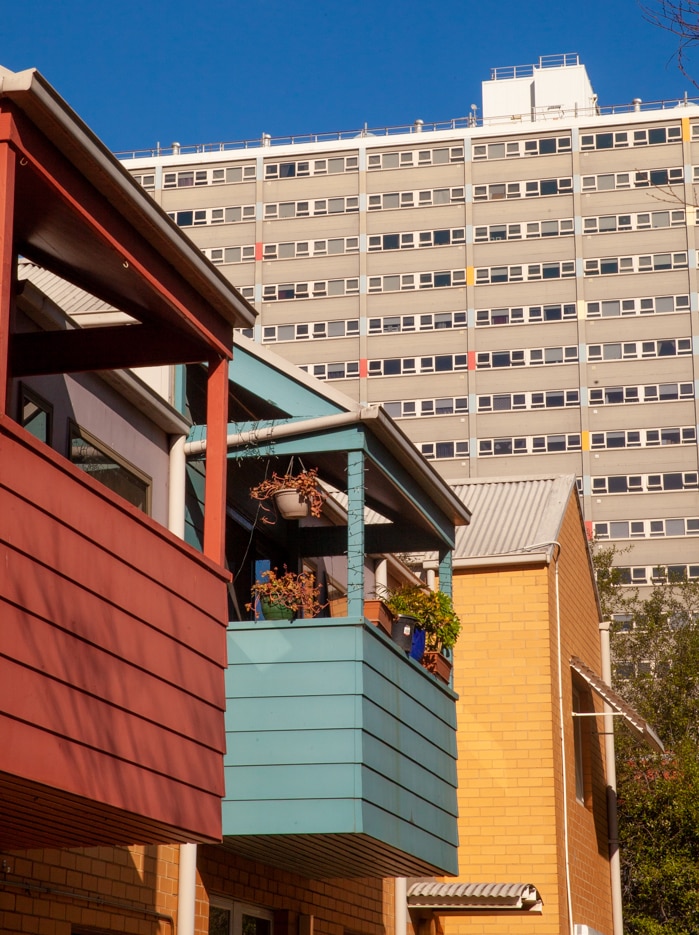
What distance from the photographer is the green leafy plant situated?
14648mm

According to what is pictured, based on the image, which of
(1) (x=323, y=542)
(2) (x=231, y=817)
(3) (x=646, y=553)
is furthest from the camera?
(3) (x=646, y=553)

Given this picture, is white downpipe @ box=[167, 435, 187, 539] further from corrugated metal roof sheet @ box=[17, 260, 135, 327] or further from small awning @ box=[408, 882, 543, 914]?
small awning @ box=[408, 882, 543, 914]

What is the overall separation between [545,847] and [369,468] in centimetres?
769

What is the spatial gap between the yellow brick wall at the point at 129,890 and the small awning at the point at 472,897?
7.12 feet

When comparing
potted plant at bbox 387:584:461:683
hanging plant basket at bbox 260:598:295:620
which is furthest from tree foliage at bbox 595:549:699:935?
hanging plant basket at bbox 260:598:295:620

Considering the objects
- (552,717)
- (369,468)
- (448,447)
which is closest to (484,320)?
(448,447)

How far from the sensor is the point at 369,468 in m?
13.4

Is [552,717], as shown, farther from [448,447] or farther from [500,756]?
[448,447]

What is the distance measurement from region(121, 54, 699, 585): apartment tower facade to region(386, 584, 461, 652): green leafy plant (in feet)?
229

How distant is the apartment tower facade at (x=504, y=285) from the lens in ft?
278

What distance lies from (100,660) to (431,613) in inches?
285

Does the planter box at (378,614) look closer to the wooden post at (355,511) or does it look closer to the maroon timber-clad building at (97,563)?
the wooden post at (355,511)

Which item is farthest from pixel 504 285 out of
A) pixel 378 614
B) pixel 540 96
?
pixel 378 614

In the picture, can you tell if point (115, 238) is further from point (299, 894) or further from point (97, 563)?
point (299, 894)
